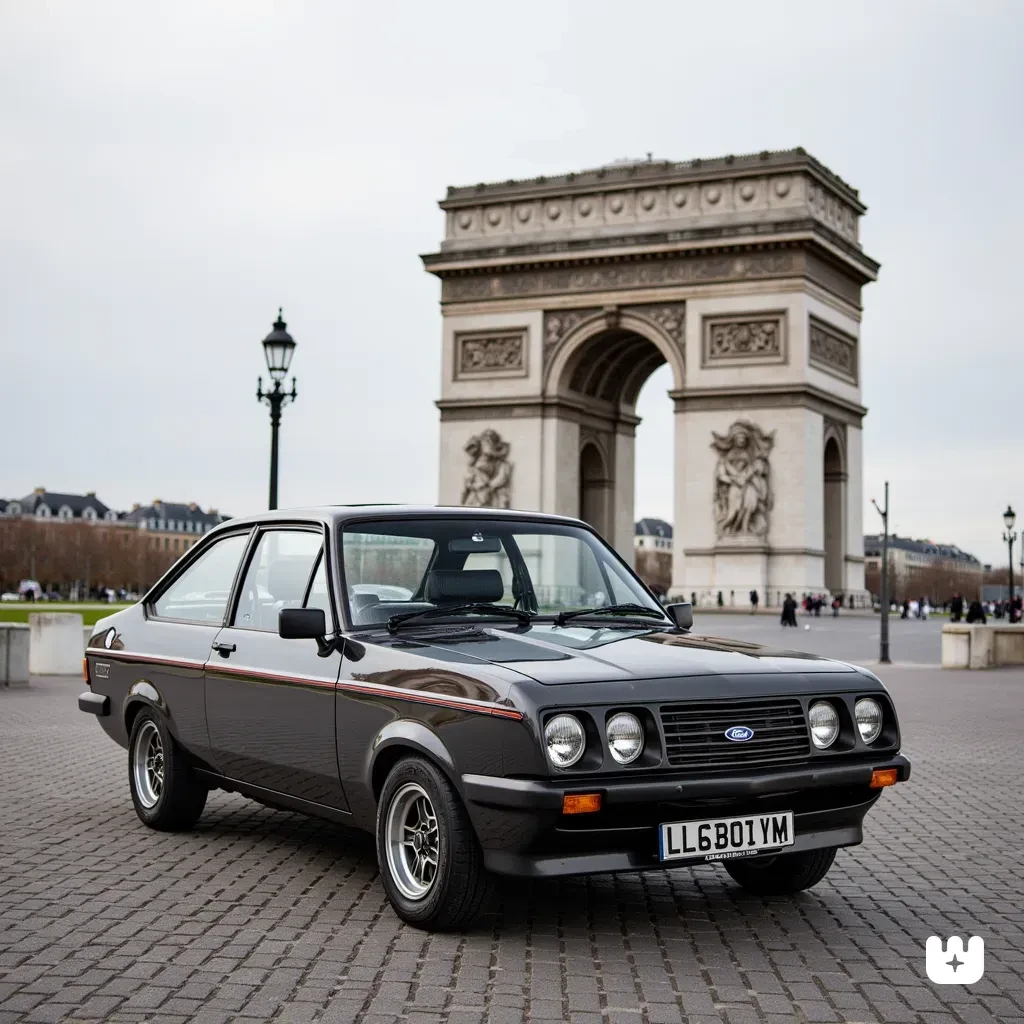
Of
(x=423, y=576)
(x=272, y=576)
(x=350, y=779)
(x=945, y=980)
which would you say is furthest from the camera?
(x=272, y=576)

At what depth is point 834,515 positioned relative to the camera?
53.0 metres

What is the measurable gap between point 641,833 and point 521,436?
46816mm

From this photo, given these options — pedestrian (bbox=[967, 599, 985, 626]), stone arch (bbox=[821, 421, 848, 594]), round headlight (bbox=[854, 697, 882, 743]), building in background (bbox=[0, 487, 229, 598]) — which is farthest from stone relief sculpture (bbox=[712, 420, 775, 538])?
building in background (bbox=[0, 487, 229, 598])

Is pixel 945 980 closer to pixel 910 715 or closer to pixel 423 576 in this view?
pixel 423 576

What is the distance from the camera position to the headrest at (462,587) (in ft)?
20.9

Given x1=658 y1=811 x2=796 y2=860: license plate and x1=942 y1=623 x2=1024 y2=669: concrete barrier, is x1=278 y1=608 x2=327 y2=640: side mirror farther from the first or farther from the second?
x1=942 y1=623 x2=1024 y2=669: concrete barrier

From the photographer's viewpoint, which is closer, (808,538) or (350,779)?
(350,779)

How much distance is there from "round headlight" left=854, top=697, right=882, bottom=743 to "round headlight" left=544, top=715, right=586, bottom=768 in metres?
1.25

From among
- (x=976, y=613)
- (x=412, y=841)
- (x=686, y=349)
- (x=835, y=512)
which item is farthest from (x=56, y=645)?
(x=835, y=512)

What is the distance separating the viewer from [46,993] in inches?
183

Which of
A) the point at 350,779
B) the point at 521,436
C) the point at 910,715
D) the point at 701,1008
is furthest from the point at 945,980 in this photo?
the point at 521,436

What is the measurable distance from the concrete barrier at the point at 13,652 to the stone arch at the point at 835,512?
37716 millimetres

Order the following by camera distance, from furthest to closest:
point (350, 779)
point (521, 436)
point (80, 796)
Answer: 1. point (521, 436)
2. point (80, 796)
3. point (350, 779)

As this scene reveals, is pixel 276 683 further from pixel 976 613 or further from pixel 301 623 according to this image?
pixel 976 613
